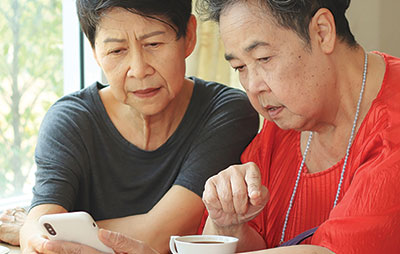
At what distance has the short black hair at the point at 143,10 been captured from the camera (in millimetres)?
1443

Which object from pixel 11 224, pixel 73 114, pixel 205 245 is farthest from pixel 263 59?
pixel 11 224

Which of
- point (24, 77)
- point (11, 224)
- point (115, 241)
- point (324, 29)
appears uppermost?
point (324, 29)

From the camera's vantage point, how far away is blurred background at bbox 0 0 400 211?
2031 millimetres

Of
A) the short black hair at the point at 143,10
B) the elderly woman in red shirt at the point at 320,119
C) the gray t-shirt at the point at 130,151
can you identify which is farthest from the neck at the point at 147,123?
the elderly woman in red shirt at the point at 320,119

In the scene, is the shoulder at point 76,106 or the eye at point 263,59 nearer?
the eye at point 263,59

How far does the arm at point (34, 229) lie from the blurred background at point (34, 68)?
1.99 feet

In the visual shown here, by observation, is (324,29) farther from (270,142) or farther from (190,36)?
(190,36)

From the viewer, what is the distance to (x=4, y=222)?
1.74m

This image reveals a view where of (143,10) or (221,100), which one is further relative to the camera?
(221,100)

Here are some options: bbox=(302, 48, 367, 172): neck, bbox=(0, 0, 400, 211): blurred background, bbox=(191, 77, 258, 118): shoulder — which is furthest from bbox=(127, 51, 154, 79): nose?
bbox=(0, 0, 400, 211): blurred background

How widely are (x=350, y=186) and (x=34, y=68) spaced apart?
4.52 feet

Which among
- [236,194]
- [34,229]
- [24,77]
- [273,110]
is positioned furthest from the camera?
[24,77]

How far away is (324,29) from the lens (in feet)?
4.06

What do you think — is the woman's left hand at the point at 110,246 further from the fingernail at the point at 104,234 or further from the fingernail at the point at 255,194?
the fingernail at the point at 255,194
